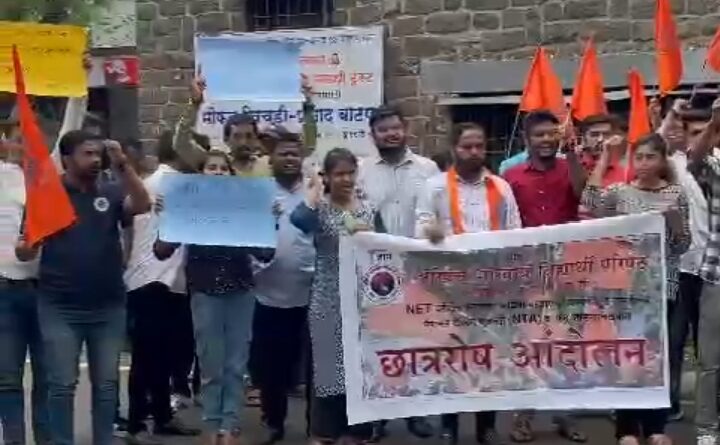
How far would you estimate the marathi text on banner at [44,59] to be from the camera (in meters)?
8.27

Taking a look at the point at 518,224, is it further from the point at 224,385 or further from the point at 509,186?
the point at 224,385

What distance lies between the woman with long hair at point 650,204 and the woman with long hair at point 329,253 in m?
1.37

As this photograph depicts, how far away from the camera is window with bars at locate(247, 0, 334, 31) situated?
1547 cm

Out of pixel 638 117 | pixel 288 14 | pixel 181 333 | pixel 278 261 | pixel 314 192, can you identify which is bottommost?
pixel 181 333

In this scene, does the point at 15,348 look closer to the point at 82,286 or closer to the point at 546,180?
the point at 82,286

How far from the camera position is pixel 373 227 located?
27.7 feet

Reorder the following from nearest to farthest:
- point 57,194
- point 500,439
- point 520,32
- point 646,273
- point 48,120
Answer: point 57,194
point 646,273
point 500,439
point 48,120
point 520,32

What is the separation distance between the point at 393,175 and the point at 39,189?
94.3 inches

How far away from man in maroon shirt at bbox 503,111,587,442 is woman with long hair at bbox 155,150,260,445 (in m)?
1.60

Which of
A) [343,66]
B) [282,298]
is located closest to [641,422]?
[282,298]

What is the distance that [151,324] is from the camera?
9.29 m

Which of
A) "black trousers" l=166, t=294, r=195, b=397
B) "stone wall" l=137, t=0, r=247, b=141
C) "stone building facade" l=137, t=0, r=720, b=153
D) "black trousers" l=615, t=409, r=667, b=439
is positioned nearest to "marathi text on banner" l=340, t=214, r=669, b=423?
"black trousers" l=615, t=409, r=667, b=439

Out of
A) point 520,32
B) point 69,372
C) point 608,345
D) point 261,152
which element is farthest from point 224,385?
point 520,32

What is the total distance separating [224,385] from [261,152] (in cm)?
151
